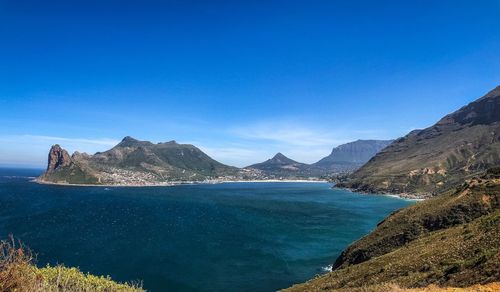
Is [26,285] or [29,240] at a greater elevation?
[26,285]

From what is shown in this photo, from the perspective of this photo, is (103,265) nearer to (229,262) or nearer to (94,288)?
(229,262)

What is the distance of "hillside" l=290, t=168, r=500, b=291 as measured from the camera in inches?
1486

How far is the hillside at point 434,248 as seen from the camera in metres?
37.7

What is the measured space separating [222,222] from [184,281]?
312ft

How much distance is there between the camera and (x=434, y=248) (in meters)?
55.2

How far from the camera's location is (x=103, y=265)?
104750mm

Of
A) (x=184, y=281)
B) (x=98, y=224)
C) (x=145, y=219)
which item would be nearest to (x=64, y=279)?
(x=184, y=281)

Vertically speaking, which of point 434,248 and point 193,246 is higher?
point 434,248

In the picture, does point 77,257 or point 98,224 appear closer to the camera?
point 77,257

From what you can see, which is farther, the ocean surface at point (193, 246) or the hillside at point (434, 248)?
the ocean surface at point (193, 246)

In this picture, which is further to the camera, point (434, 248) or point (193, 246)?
point (193, 246)

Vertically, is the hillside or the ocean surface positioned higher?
the hillside

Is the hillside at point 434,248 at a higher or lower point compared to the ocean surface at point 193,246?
higher

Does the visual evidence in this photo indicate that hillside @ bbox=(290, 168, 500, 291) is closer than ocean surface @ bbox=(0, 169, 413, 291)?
Yes
